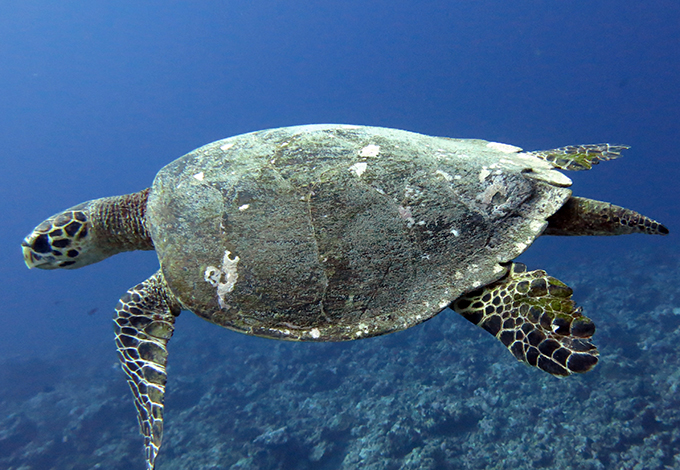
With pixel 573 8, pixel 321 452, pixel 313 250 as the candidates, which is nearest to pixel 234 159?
pixel 313 250

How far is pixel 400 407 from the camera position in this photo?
8.27 meters

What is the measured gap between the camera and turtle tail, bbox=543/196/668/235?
8.67 ft

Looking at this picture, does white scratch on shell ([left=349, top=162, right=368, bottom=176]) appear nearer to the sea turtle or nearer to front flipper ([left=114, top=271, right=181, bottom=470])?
the sea turtle

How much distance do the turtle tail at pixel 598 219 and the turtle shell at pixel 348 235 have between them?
27 centimetres

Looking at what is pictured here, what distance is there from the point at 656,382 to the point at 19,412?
20.7 meters

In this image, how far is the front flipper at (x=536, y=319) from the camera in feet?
6.34

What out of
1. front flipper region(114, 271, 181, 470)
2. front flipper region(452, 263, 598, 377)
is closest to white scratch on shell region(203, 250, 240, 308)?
front flipper region(114, 271, 181, 470)

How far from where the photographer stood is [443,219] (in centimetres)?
236

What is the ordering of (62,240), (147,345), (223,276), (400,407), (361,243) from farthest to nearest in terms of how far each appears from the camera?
1. (400,407)
2. (62,240)
3. (147,345)
4. (223,276)
5. (361,243)

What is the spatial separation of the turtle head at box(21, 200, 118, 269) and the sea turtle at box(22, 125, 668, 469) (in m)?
1.39

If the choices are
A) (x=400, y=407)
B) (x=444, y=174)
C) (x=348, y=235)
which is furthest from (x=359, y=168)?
(x=400, y=407)

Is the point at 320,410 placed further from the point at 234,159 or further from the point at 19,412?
the point at 19,412

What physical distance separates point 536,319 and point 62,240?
4453 mm

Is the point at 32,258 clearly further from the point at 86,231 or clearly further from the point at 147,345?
the point at 147,345
